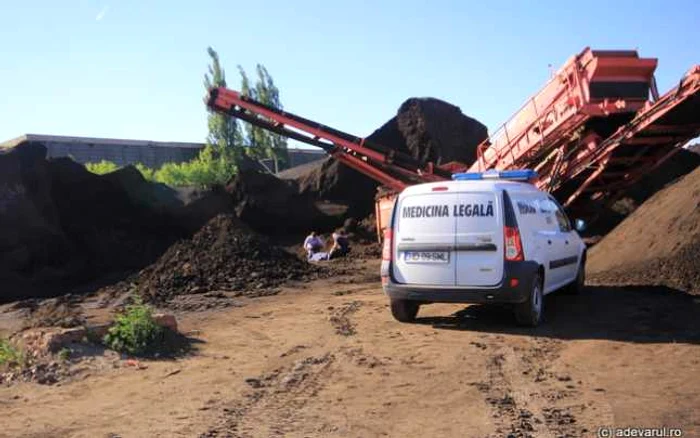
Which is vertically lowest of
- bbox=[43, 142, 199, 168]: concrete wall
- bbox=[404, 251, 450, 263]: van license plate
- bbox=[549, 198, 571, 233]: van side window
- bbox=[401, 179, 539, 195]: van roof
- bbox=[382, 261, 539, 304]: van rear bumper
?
bbox=[382, 261, 539, 304]: van rear bumper

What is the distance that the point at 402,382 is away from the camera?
6664 mm

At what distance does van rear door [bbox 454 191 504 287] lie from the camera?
889cm

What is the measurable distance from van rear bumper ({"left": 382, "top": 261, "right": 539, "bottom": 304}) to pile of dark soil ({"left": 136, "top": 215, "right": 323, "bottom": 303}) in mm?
5818

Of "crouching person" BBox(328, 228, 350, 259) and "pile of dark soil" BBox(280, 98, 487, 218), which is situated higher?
"pile of dark soil" BBox(280, 98, 487, 218)

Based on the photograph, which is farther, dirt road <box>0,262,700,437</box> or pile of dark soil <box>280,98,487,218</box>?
pile of dark soil <box>280,98,487,218</box>

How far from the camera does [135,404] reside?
6121 millimetres

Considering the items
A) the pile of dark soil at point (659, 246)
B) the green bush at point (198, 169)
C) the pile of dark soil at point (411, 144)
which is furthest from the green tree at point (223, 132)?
the pile of dark soil at point (659, 246)

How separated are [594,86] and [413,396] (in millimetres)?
10593

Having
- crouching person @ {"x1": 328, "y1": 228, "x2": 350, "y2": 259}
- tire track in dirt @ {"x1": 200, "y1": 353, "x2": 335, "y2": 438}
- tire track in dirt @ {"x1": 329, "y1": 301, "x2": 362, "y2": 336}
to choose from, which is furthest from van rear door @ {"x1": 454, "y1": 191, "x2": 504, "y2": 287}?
crouching person @ {"x1": 328, "y1": 228, "x2": 350, "y2": 259}

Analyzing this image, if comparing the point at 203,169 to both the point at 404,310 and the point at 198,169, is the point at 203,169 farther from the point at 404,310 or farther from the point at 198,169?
the point at 404,310

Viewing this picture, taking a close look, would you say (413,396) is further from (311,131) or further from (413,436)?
(311,131)

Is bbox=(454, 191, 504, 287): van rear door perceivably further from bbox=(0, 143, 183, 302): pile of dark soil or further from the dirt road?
bbox=(0, 143, 183, 302): pile of dark soil

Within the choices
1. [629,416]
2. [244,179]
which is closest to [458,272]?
[629,416]

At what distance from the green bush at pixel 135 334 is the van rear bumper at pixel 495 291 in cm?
334
